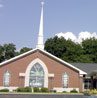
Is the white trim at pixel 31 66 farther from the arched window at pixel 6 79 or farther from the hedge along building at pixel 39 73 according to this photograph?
the arched window at pixel 6 79

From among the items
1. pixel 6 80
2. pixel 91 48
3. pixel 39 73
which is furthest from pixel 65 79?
pixel 91 48

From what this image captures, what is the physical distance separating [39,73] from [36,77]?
0.80 m

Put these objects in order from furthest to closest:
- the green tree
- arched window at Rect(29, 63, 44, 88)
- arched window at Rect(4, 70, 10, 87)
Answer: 1. the green tree
2. arched window at Rect(29, 63, 44, 88)
3. arched window at Rect(4, 70, 10, 87)

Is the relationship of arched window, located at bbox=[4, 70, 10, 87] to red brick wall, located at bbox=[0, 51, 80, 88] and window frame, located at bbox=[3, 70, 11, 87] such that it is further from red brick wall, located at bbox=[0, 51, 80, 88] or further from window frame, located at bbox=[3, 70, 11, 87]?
red brick wall, located at bbox=[0, 51, 80, 88]

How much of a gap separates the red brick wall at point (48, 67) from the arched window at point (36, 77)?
3.96 ft

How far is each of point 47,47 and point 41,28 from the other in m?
24.7

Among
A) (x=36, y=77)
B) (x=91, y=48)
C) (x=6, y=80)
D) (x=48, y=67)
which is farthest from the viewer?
(x=91, y=48)

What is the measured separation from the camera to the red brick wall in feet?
116

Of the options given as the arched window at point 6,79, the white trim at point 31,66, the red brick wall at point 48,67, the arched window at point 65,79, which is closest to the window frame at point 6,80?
the arched window at point 6,79

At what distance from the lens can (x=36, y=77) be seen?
3578cm

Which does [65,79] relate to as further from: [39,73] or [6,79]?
[6,79]

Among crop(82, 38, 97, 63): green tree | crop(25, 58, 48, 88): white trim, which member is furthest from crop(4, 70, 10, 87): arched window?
crop(82, 38, 97, 63): green tree

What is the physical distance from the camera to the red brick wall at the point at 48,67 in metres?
A: 35.2

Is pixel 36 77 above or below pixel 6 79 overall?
above
